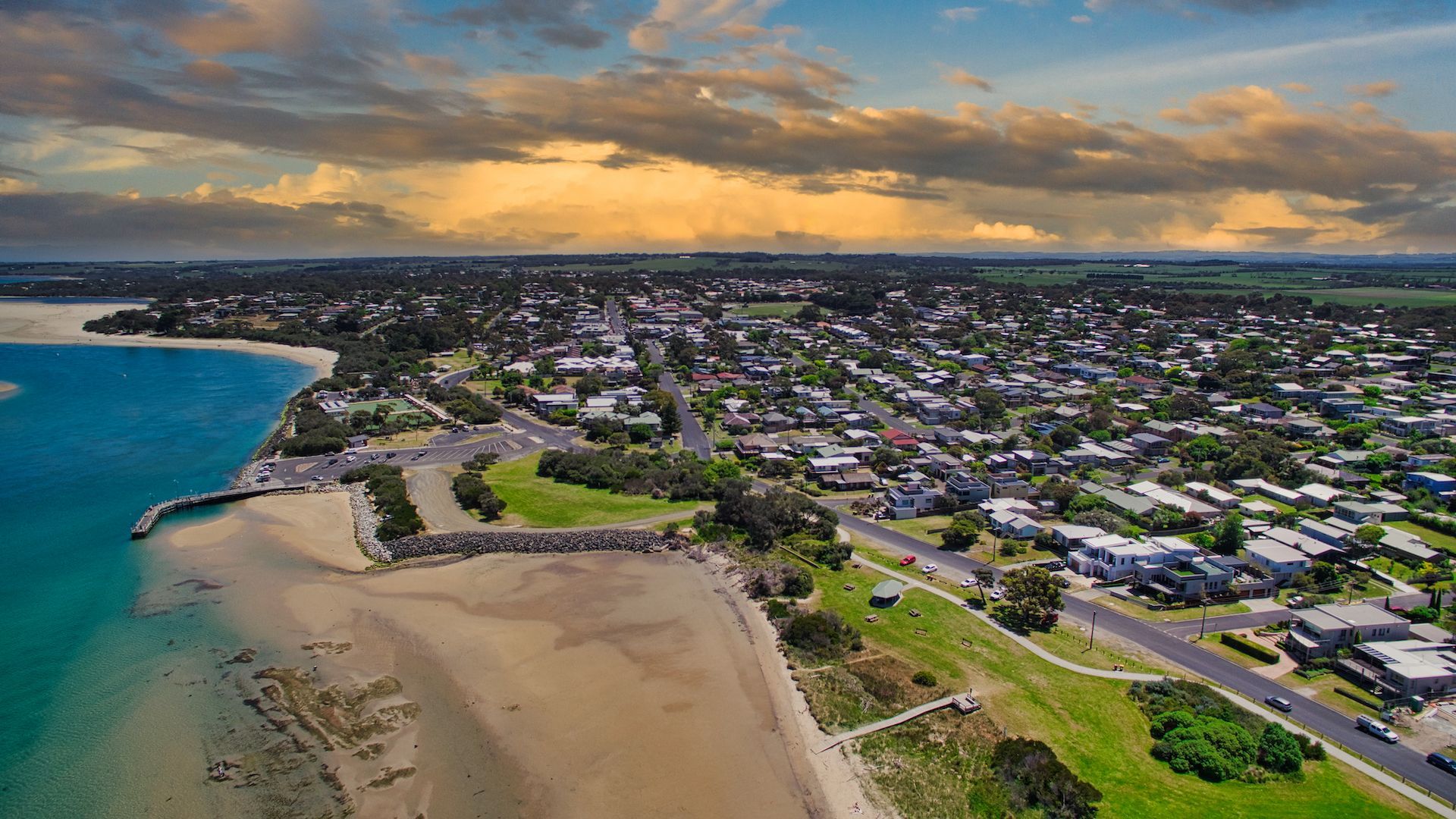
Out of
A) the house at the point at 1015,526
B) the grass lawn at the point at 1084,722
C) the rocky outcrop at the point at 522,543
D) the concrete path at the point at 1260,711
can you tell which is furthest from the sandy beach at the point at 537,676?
the house at the point at 1015,526

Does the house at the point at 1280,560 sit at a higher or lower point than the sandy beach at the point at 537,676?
higher

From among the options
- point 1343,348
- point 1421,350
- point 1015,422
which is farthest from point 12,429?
point 1421,350

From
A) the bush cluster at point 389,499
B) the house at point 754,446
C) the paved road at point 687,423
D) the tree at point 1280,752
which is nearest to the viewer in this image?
the tree at point 1280,752

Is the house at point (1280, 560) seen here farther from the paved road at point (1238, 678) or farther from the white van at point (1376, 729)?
the white van at point (1376, 729)

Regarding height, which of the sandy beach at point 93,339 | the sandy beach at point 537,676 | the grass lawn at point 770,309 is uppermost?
the grass lawn at point 770,309

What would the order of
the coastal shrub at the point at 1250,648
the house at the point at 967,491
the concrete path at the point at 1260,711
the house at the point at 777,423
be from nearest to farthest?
the concrete path at the point at 1260,711
the coastal shrub at the point at 1250,648
the house at the point at 967,491
the house at the point at 777,423

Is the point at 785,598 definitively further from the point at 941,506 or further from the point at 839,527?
the point at 941,506

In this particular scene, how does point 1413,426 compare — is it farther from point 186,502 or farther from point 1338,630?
point 186,502
